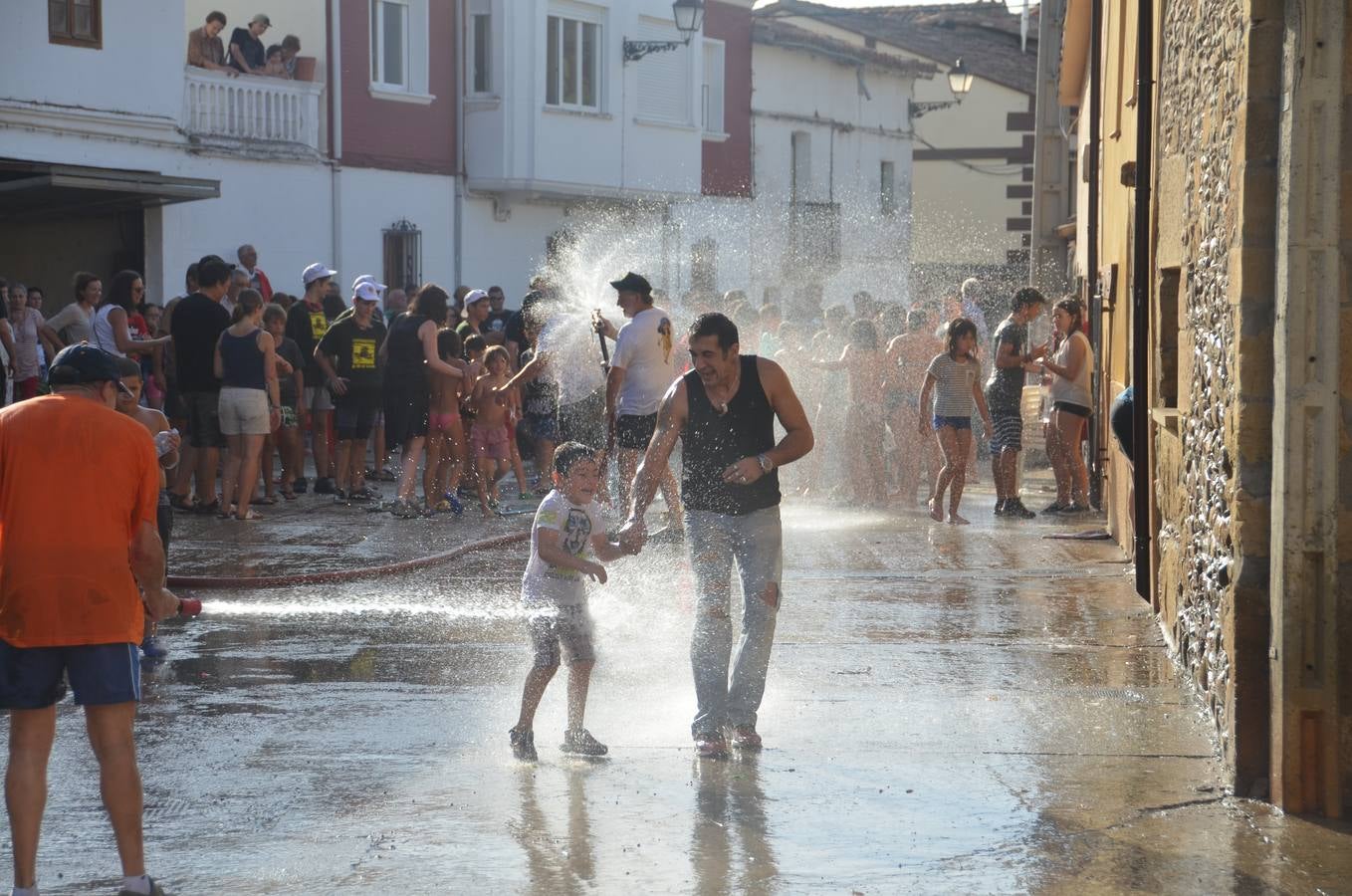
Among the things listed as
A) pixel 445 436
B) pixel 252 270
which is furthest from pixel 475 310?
pixel 252 270

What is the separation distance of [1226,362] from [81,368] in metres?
4.07

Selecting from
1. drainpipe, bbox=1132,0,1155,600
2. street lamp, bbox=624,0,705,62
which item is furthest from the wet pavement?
street lamp, bbox=624,0,705,62

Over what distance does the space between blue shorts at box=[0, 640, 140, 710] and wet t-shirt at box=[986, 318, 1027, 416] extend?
10.9 meters

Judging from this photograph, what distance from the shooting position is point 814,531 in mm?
14461

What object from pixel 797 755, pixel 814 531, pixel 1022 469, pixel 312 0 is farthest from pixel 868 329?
pixel 312 0

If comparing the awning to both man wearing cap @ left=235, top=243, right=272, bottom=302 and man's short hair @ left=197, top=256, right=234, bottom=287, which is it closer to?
man wearing cap @ left=235, top=243, right=272, bottom=302

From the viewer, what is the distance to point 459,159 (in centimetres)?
2997

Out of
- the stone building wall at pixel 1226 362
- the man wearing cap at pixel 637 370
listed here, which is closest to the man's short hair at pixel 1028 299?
the man wearing cap at pixel 637 370

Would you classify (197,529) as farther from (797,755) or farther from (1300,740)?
(1300,740)

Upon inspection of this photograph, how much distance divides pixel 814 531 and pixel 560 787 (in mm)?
8207

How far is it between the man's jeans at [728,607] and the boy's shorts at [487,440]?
8.32 metres

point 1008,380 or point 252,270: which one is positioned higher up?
point 252,270

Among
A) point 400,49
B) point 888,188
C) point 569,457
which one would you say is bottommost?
point 569,457

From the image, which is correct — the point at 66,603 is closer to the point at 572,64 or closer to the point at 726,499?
the point at 726,499
